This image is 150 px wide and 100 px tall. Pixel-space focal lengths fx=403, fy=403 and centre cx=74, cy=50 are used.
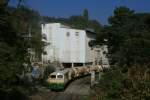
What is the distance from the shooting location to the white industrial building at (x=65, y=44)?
8375 cm

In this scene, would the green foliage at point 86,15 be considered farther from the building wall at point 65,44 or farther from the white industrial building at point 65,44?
the building wall at point 65,44

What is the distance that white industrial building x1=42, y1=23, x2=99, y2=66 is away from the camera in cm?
8375

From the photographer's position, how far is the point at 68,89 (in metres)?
50.4

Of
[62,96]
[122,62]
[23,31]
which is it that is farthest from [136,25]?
[23,31]

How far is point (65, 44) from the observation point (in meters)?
84.6

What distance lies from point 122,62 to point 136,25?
34.5ft

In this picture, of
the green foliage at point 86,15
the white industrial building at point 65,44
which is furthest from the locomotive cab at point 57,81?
the green foliage at point 86,15

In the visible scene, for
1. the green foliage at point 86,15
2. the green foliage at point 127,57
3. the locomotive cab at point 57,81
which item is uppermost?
the green foliage at point 86,15

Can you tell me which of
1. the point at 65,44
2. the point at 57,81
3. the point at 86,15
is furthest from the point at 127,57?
the point at 86,15

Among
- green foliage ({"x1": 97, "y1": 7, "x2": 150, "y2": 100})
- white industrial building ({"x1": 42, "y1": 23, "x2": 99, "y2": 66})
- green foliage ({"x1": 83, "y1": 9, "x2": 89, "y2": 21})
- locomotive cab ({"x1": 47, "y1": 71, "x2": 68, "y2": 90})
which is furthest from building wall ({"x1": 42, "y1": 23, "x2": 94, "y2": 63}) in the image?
green foliage ({"x1": 83, "y1": 9, "x2": 89, "y2": 21})

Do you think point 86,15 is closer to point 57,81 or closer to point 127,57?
point 57,81

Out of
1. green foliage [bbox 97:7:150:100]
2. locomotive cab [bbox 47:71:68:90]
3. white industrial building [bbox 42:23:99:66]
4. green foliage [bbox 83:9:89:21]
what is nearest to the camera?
green foliage [bbox 97:7:150:100]

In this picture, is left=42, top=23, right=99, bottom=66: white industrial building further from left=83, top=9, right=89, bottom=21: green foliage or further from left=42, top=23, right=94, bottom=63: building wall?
left=83, top=9, right=89, bottom=21: green foliage

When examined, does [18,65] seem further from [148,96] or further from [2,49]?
[148,96]
